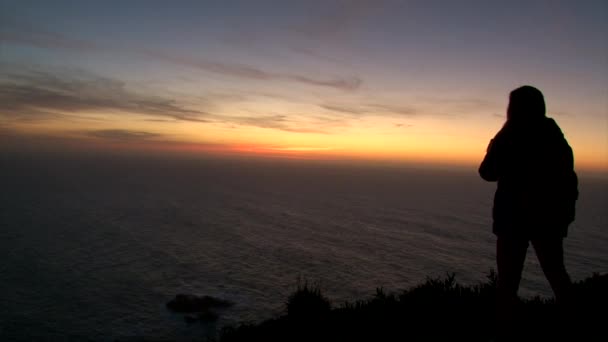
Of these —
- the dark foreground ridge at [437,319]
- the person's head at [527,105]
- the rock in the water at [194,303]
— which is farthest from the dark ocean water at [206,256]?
the person's head at [527,105]

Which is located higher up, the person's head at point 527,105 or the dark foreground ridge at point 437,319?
the person's head at point 527,105

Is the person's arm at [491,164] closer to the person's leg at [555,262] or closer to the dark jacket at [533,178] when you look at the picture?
the dark jacket at [533,178]

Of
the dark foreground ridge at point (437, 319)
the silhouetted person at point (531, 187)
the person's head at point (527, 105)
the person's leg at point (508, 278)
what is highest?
the person's head at point (527, 105)

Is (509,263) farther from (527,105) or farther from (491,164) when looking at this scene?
(527,105)

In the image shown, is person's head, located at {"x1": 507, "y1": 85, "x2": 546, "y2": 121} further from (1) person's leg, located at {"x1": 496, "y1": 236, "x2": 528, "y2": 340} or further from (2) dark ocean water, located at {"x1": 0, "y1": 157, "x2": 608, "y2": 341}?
(2) dark ocean water, located at {"x1": 0, "y1": 157, "x2": 608, "y2": 341}

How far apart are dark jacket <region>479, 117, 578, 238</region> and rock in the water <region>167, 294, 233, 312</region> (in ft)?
110

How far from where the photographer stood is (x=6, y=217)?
6719 centimetres

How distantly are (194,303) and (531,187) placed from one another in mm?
34790

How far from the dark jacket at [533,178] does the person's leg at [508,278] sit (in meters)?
0.14

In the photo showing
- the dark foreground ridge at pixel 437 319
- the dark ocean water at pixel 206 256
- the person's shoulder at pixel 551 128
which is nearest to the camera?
the person's shoulder at pixel 551 128

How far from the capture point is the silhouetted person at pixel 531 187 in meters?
3.53

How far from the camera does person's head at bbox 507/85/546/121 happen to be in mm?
3730

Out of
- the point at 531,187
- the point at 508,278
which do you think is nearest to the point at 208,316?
the point at 508,278

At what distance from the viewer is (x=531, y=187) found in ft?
11.7
